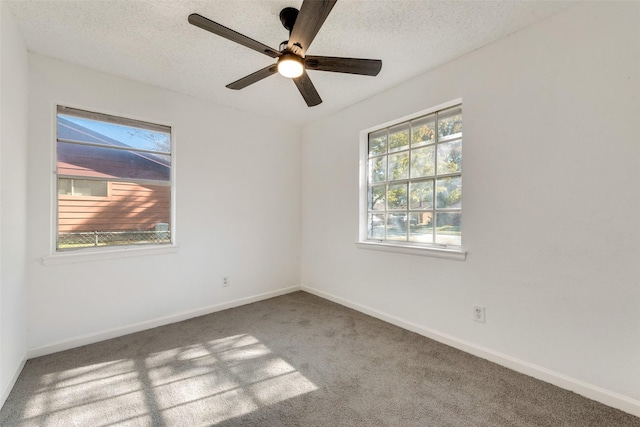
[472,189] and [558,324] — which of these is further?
[472,189]

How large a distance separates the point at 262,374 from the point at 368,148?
101 inches

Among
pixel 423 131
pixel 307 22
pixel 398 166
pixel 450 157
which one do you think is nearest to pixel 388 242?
pixel 398 166

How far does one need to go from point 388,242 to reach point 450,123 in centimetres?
134

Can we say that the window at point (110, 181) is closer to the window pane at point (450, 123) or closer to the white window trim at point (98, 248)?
the white window trim at point (98, 248)

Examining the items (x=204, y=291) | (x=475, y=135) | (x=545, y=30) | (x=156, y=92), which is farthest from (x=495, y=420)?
(x=156, y=92)

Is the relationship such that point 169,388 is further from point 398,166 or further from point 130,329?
point 398,166

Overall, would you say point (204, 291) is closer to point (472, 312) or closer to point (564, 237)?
point (472, 312)

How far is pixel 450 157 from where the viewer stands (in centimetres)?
256

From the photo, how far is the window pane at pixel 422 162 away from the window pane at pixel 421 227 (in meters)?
0.40

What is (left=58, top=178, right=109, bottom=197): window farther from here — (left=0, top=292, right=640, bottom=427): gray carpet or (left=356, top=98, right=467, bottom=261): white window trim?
A: (left=356, top=98, right=467, bottom=261): white window trim

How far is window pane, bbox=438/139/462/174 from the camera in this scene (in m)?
2.50

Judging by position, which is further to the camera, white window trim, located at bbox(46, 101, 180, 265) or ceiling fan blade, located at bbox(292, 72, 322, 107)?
white window trim, located at bbox(46, 101, 180, 265)

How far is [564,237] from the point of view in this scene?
188 cm

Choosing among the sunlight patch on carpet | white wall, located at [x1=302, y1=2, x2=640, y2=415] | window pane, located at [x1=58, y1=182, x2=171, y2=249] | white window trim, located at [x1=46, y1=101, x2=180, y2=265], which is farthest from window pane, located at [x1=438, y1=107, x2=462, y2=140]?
window pane, located at [x1=58, y1=182, x2=171, y2=249]
